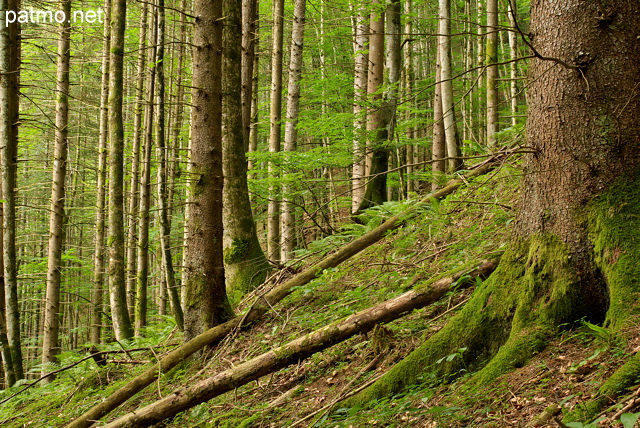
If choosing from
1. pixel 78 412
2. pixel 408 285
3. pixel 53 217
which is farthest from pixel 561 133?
pixel 53 217

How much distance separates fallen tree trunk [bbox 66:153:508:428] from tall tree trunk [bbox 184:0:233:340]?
23 cm

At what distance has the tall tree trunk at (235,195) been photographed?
26.2ft

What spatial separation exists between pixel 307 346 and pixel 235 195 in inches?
154

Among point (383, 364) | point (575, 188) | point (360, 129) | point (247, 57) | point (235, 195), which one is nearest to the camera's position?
point (575, 188)

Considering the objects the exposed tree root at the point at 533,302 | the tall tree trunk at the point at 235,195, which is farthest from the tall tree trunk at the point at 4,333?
the exposed tree root at the point at 533,302

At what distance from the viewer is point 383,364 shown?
4.46m

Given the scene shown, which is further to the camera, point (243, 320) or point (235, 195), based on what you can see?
point (235, 195)

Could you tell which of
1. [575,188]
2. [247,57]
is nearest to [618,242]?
[575,188]

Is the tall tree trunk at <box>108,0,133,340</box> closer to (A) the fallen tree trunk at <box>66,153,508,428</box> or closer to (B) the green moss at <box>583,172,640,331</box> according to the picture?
(A) the fallen tree trunk at <box>66,153,508,428</box>

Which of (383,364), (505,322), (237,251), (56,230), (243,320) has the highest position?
(56,230)

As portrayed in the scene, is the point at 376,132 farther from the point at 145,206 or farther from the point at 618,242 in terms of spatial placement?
the point at 618,242

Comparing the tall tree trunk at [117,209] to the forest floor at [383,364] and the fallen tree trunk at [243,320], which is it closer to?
the forest floor at [383,364]

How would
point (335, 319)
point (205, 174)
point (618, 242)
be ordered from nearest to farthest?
1. point (618, 242)
2. point (335, 319)
3. point (205, 174)

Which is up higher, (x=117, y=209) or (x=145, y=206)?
(x=145, y=206)
